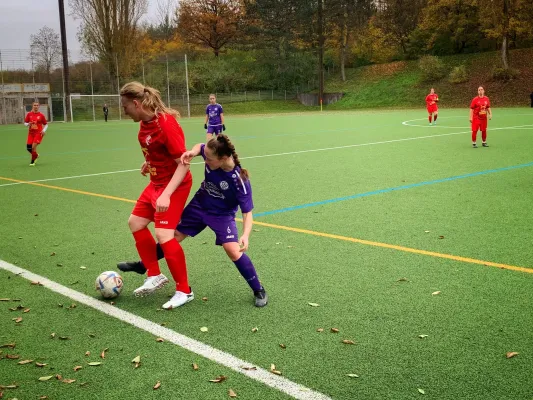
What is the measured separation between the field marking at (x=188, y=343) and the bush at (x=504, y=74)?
2056 inches

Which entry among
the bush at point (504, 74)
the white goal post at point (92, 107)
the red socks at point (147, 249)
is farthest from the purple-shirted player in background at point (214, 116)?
the bush at point (504, 74)

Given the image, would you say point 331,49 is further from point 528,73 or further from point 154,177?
point 154,177

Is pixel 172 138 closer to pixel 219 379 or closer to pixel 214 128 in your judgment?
pixel 219 379

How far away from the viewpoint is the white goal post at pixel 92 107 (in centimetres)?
4975

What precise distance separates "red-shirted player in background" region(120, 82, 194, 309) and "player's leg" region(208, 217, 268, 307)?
35 cm

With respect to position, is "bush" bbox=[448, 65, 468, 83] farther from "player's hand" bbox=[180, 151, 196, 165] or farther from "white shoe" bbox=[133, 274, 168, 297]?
"player's hand" bbox=[180, 151, 196, 165]

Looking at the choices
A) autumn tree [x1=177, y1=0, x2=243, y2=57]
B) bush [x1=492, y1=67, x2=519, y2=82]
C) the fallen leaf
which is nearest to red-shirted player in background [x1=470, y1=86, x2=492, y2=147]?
the fallen leaf

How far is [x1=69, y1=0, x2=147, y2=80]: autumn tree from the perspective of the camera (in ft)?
189

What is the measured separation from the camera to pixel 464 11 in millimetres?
61188

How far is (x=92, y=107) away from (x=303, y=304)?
48.8 m

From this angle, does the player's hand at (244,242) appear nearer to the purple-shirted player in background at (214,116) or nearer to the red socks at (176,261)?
the red socks at (176,261)

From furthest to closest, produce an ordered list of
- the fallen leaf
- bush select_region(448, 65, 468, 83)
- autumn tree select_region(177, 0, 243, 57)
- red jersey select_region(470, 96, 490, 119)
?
autumn tree select_region(177, 0, 243, 57), bush select_region(448, 65, 468, 83), red jersey select_region(470, 96, 490, 119), the fallen leaf

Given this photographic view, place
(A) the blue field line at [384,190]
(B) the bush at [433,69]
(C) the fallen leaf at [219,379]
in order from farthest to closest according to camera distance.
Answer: (B) the bush at [433,69], (A) the blue field line at [384,190], (C) the fallen leaf at [219,379]

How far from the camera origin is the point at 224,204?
478 centimetres
